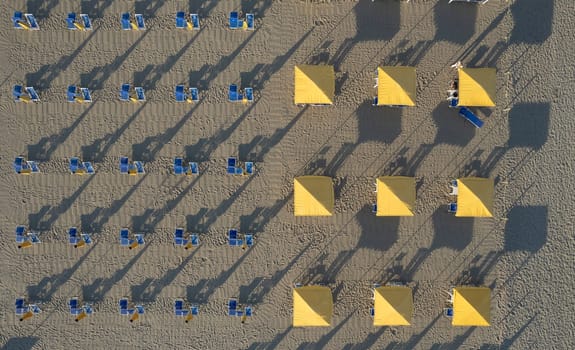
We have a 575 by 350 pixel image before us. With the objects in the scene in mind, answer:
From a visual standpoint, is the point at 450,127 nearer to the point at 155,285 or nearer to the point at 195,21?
the point at 195,21

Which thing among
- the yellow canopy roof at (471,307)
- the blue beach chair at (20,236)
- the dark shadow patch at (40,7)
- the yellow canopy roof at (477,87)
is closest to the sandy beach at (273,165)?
the dark shadow patch at (40,7)

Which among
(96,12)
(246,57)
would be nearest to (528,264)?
(246,57)

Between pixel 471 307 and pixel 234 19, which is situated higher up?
pixel 234 19

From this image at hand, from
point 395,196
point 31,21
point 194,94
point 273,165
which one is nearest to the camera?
point 395,196

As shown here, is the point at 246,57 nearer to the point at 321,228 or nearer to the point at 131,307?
the point at 321,228

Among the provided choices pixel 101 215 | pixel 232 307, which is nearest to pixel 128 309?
pixel 101 215
